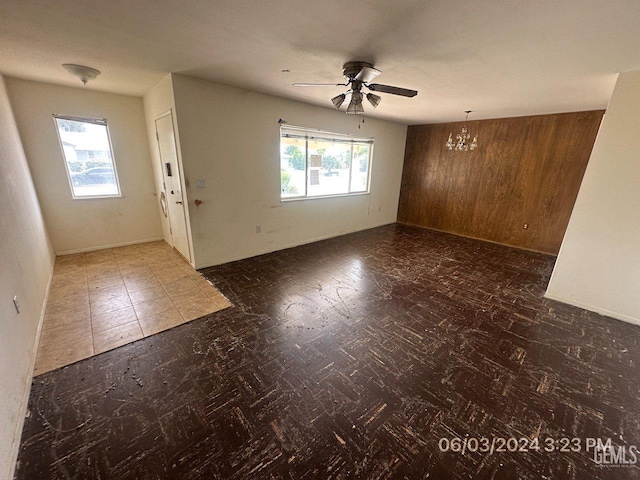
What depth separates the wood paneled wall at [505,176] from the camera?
4.15m

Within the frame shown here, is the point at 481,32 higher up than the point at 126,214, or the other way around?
the point at 481,32

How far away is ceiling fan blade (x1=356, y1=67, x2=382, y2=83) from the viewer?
2.19 metres

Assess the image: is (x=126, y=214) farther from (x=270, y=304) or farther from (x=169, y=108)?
(x=270, y=304)

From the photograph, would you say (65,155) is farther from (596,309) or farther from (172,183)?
(596,309)

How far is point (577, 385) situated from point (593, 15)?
2.36m

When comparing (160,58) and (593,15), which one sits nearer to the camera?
(593,15)

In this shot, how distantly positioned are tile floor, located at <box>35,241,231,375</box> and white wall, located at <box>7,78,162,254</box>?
396 mm

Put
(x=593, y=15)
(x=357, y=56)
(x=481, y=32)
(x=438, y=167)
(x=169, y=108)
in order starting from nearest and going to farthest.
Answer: (x=593, y=15), (x=481, y=32), (x=357, y=56), (x=169, y=108), (x=438, y=167)

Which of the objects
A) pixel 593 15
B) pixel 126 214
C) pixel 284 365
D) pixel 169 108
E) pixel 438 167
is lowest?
pixel 284 365

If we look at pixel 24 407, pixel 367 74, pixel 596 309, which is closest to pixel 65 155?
pixel 24 407

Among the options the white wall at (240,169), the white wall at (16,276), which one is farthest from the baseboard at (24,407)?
the white wall at (240,169)

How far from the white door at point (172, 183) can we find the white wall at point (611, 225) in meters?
4.58

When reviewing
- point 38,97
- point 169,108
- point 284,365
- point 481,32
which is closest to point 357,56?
point 481,32

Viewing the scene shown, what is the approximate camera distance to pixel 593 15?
146 centimetres
